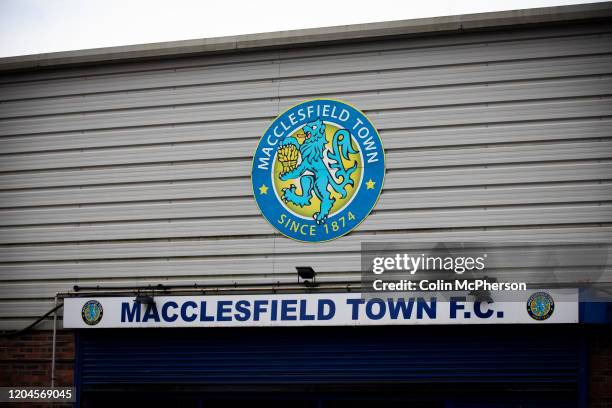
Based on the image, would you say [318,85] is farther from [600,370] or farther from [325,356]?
[600,370]

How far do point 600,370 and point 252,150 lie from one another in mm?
6655

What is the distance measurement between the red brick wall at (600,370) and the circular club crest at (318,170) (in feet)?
13.5

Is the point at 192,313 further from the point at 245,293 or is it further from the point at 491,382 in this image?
the point at 491,382

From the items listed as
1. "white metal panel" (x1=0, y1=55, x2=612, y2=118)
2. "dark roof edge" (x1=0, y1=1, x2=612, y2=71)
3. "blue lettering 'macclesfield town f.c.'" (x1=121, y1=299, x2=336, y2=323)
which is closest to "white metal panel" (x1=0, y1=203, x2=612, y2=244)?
"blue lettering 'macclesfield town f.c.'" (x1=121, y1=299, x2=336, y2=323)

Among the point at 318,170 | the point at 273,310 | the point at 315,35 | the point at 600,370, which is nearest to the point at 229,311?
the point at 273,310

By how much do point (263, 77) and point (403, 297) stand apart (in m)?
4.57

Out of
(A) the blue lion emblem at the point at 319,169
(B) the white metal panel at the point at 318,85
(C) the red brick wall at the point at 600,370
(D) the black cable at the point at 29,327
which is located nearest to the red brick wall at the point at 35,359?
(D) the black cable at the point at 29,327

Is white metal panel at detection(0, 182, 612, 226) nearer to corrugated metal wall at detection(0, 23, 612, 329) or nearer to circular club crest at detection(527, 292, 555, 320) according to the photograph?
corrugated metal wall at detection(0, 23, 612, 329)

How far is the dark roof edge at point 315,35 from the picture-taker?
14.1 metres

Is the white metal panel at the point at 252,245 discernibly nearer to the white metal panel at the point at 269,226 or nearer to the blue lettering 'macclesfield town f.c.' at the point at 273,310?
the white metal panel at the point at 269,226

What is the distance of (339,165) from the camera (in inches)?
583

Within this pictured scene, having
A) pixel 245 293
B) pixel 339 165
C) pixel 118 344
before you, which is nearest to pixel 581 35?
pixel 339 165

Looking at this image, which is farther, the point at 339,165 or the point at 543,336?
the point at 339,165

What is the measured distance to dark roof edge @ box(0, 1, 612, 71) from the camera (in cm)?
1405
